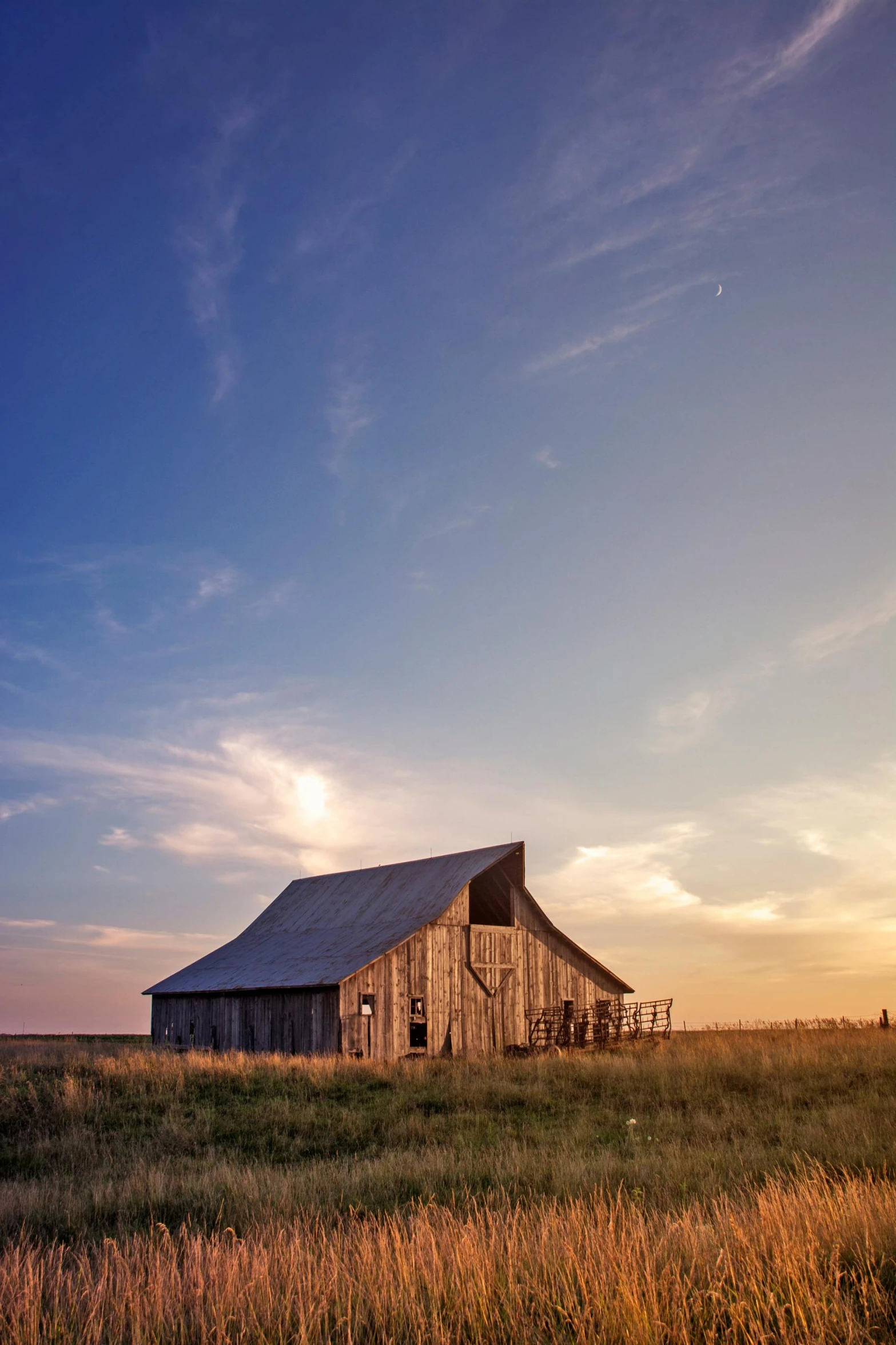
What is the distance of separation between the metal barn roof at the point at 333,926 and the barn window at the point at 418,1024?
6.66 ft

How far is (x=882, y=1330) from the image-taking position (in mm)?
6160

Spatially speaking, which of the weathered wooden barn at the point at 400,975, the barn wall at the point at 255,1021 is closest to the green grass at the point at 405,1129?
the weathered wooden barn at the point at 400,975

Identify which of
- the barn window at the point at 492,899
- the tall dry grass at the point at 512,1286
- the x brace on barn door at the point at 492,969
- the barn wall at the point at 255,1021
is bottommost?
the barn wall at the point at 255,1021

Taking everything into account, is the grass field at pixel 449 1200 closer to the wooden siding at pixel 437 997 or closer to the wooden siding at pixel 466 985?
the wooden siding at pixel 437 997

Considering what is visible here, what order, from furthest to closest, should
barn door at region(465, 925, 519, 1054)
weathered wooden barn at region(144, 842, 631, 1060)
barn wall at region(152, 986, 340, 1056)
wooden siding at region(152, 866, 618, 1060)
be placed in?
1. barn door at region(465, 925, 519, 1054)
2. weathered wooden barn at region(144, 842, 631, 1060)
3. wooden siding at region(152, 866, 618, 1060)
4. barn wall at region(152, 986, 340, 1056)

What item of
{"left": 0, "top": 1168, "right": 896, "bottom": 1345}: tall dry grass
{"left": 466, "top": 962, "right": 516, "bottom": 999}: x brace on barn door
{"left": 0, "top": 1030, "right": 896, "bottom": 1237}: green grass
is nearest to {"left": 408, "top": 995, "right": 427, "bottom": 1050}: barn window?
{"left": 466, "top": 962, "right": 516, "bottom": 999}: x brace on barn door

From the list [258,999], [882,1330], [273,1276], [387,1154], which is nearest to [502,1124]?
[387,1154]

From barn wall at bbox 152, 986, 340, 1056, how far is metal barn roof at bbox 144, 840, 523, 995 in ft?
1.50

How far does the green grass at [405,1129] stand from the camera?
12.0 meters

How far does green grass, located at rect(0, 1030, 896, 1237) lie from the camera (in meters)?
12.0

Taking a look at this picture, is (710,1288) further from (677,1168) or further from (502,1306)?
(677,1168)

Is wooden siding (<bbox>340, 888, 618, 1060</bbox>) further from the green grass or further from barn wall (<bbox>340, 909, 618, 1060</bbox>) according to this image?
the green grass

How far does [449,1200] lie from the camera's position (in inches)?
455

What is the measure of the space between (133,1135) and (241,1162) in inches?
136
